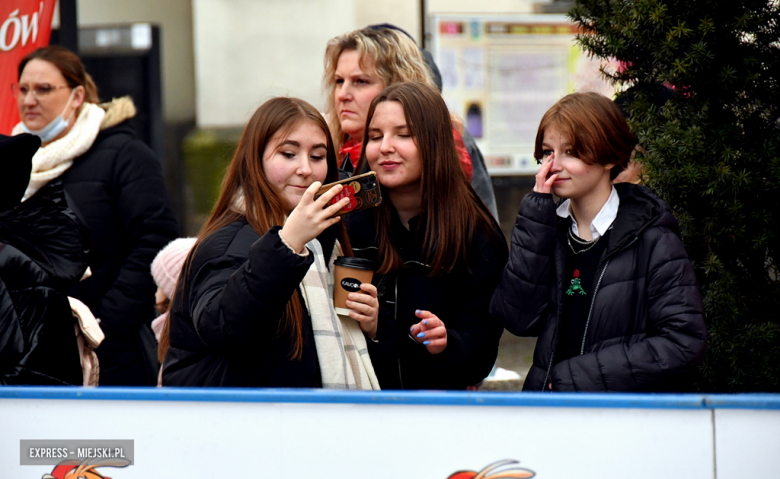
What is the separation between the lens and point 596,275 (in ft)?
8.47

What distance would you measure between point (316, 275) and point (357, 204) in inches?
10.2

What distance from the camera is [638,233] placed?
100 inches

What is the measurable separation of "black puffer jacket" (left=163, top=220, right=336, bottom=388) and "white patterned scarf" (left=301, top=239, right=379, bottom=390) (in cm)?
3

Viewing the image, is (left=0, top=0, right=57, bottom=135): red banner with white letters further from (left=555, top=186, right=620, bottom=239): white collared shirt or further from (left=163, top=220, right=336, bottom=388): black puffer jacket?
(left=555, top=186, right=620, bottom=239): white collared shirt

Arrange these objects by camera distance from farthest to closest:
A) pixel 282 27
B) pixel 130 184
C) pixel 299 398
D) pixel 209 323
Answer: pixel 282 27
pixel 130 184
pixel 209 323
pixel 299 398

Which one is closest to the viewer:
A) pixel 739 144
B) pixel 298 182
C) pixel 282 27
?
pixel 298 182

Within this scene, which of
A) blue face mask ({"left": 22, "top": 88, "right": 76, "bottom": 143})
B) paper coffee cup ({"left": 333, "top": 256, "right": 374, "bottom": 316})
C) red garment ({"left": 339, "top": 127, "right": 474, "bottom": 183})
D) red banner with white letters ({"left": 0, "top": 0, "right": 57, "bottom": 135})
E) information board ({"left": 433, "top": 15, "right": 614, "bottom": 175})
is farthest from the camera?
information board ({"left": 433, "top": 15, "right": 614, "bottom": 175})

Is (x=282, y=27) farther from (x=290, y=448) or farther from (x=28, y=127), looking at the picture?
(x=290, y=448)

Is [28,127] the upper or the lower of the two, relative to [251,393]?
upper

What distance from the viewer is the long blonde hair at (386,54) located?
11.8ft

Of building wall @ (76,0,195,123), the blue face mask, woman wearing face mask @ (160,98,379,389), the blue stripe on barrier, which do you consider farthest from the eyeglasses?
building wall @ (76,0,195,123)

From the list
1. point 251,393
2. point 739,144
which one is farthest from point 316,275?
point 739,144

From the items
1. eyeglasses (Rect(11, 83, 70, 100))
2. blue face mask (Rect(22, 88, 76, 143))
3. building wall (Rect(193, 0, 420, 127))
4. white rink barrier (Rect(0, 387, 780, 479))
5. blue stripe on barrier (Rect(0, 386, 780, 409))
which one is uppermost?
building wall (Rect(193, 0, 420, 127))

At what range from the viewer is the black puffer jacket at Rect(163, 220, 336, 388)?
2.16m
